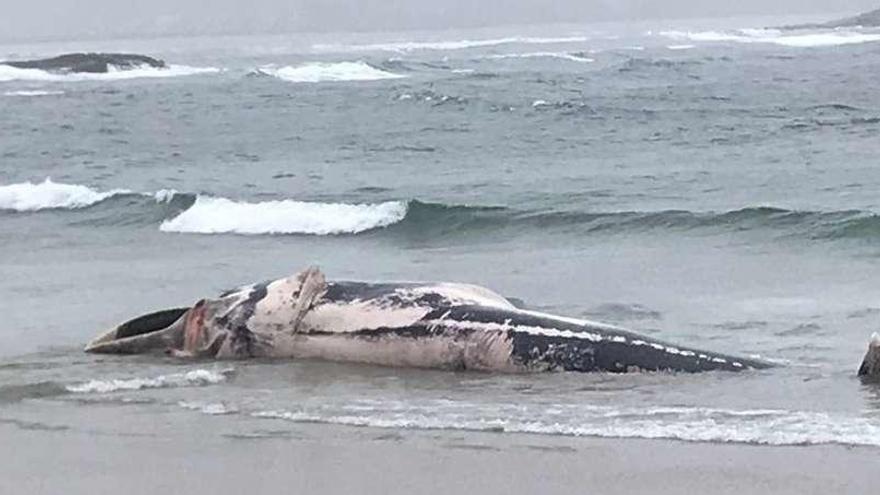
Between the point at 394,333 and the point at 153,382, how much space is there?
158 cm

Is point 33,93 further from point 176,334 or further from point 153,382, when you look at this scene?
point 153,382

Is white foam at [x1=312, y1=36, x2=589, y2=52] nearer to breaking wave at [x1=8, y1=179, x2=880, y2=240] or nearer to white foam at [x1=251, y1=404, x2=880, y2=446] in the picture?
breaking wave at [x1=8, y1=179, x2=880, y2=240]

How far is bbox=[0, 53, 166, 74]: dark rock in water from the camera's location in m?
75.9

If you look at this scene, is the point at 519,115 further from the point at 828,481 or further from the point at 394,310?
the point at 828,481

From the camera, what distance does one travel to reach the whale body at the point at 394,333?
1062 centimetres

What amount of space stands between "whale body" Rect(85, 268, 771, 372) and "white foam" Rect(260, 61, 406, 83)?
161 feet

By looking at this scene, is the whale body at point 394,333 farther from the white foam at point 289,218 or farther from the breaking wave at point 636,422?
the white foam at point 289,218

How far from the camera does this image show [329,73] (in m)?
66.0

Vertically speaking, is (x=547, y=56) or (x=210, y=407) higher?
(x=210, y=407)

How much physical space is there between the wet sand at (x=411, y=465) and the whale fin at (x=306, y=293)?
241 centimetres

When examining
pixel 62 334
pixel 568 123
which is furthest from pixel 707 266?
pixel 568 123

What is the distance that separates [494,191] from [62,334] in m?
12.1

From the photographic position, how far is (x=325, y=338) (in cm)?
1130

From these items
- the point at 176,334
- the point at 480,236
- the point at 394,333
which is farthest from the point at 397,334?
the point at 480,236
